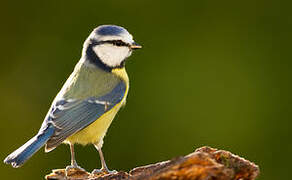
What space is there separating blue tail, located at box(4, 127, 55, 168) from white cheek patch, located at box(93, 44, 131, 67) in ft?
2.52

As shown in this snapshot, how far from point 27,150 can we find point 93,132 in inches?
21.9

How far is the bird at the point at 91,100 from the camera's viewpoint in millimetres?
3566

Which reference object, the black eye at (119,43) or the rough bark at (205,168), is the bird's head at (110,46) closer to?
the black eye at (119,43)

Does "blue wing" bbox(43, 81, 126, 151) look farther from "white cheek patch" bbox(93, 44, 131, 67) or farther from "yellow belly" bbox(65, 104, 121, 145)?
"white cheek patch" bbox(93, 44, 131, 67)

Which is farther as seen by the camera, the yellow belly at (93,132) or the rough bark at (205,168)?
the yellow belly at (93,132)

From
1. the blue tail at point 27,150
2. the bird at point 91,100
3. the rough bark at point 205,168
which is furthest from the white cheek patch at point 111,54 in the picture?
the rough bark at point 205,168

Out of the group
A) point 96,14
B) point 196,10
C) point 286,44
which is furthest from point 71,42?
point 286,44

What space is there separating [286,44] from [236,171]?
2.75 m

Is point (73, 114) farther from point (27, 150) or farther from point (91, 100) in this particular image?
point (27, 150)

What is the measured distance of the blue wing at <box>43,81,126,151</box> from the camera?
356 centimetres

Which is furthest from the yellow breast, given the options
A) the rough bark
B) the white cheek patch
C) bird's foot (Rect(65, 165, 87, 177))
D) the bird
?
the rough bark

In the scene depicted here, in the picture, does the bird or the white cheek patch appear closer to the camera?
the bird

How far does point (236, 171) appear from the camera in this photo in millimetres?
2861

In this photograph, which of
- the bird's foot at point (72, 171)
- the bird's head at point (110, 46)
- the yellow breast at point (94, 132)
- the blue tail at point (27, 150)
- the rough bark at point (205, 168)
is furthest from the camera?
the bird's head at point (110, 46)
